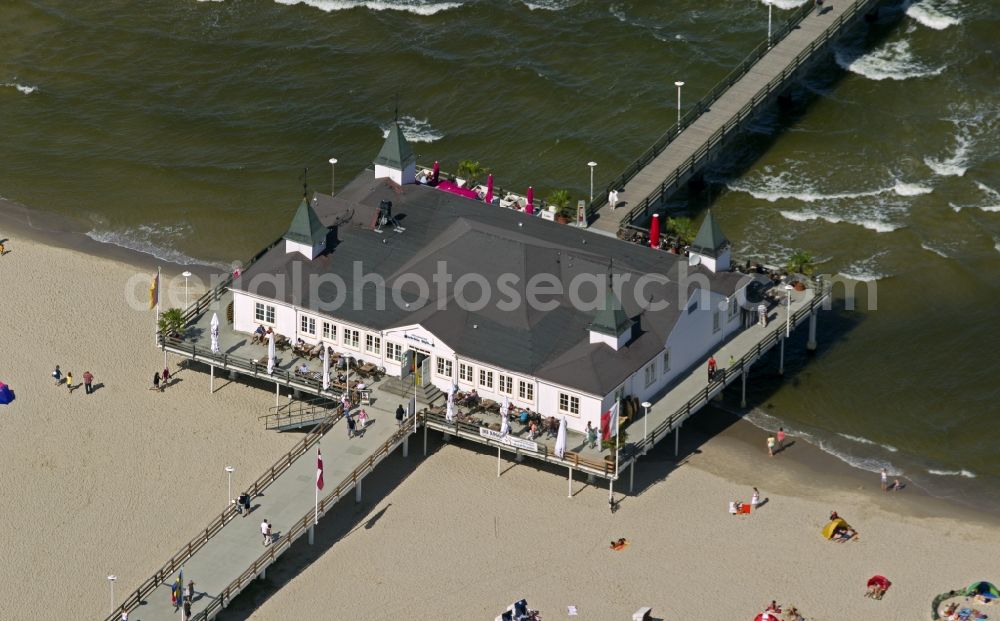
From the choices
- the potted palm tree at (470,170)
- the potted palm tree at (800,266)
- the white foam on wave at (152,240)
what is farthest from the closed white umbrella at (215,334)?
the potted palm tree at (800,266)

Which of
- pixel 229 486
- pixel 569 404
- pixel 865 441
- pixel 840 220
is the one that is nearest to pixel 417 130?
pixel 840 220

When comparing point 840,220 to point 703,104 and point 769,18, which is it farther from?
point 769,18

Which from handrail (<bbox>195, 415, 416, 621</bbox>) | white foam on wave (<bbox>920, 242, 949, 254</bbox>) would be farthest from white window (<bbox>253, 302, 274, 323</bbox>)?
white foam on wave (<bbox>920, 242, 949, 254</bbox>)

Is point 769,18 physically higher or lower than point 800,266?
higher

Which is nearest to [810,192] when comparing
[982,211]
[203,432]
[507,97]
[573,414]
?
[982,211]

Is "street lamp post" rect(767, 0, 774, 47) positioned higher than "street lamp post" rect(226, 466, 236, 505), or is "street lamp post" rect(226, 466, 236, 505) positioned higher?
"street lamp post" rect(767, 0, 774, 47)

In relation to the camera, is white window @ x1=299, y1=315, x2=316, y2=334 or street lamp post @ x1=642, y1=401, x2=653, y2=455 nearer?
street lamp post @ x1=642, y1=401, x2=653, y2=455

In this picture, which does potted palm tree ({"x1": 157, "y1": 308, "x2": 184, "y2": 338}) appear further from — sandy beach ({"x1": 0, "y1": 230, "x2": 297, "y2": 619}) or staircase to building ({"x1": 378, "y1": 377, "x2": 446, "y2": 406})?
staircase to building ({"x1": 378, "y1": 377, "x2": 446, "y2": 406})
